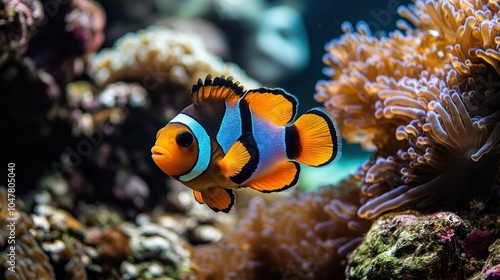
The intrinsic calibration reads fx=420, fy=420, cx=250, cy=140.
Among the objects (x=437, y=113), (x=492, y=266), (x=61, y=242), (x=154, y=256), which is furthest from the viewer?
(x=154, y=256)

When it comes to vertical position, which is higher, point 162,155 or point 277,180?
point 162,155

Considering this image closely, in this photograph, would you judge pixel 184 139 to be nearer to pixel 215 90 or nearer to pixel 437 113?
pixel 215 90

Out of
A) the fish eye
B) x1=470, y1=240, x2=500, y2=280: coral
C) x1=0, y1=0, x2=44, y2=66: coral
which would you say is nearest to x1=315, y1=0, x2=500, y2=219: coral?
x1=470, y1=240, x2=500, y2=280: coral

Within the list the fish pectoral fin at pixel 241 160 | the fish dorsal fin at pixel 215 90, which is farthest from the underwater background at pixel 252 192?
the fish pectoral fin at pixel 241 160

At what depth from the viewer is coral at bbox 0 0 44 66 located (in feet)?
9.76

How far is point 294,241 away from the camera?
300 cm

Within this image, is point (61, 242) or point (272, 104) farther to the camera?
point (61, 242)

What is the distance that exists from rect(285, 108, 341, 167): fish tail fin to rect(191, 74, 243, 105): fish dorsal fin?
A: 264mm

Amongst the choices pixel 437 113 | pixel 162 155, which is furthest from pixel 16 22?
pixel 437 113

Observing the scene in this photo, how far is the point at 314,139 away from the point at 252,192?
3.89m

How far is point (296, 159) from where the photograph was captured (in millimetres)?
1733

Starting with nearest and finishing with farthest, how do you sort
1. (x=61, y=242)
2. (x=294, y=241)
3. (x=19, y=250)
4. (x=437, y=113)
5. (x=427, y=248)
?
(x=427, y=248), (x=437, y=113), (x=19, y=250), (x=294, y=241), (x=61, y=242)

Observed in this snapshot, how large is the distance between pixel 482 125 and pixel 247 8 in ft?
18.7

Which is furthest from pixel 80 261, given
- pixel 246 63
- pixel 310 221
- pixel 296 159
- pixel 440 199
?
pixel 246 63
